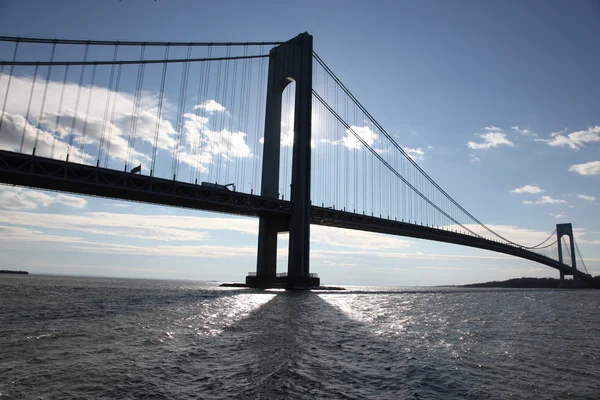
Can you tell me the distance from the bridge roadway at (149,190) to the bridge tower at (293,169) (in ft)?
9.96

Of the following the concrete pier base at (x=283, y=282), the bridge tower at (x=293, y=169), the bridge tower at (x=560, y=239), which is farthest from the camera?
the bridge tower at (x=560, y=239)

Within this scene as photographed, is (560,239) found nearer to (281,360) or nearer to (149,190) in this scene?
(149,190)

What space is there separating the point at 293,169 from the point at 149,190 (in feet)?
60.5

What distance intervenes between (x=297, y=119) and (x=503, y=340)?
146ft

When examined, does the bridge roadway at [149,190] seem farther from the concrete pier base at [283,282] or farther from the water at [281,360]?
the water at [281,360]

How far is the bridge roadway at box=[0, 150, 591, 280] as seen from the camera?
41.4m

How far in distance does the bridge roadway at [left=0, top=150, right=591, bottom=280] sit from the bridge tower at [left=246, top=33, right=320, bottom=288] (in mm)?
3035

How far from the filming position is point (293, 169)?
56000 millimetres

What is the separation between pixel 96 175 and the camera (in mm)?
44594

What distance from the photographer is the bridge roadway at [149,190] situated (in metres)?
41.4

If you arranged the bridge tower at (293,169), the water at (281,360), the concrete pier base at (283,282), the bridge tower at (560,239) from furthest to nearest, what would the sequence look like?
the bridge tower at (560,239), the bridge tower at (293,169), the concrete pier base at (283,282), the water at (281,360)

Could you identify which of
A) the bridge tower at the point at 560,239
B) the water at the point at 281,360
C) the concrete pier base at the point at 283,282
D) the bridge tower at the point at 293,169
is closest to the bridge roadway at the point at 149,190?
the bridge tower at the point at 293,169

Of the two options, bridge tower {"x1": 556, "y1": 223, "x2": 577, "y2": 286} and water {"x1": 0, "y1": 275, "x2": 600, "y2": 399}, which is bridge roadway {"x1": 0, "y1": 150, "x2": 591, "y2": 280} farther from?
bridge tower {"x1": 556, "y1": 223, "x2": 577, "y2": 286}

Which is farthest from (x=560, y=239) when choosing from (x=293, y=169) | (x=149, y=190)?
(x=149, y=190)
